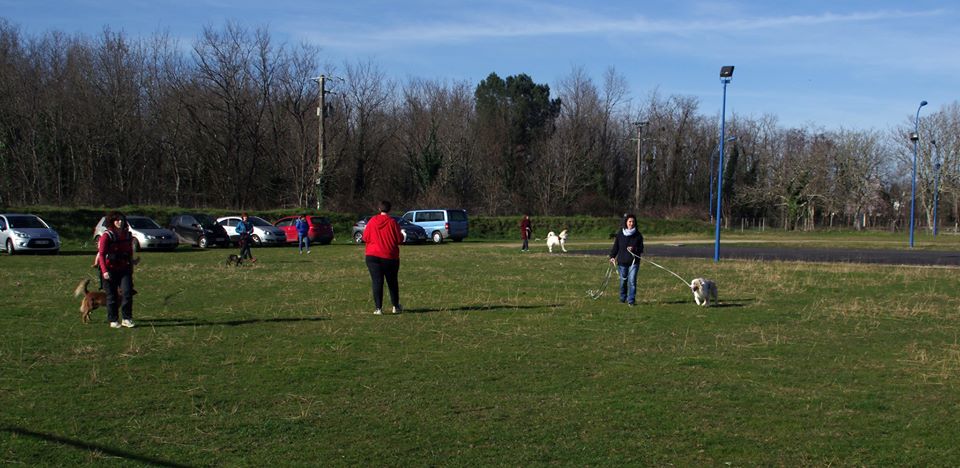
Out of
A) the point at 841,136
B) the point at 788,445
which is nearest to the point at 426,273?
the point at 788,445

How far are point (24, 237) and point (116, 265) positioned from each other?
69.2 feet

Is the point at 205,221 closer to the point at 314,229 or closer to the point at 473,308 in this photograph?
the point at 314,229

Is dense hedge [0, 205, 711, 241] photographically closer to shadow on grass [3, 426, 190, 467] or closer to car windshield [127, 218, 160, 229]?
car windshield [127, 218, 160, 229]

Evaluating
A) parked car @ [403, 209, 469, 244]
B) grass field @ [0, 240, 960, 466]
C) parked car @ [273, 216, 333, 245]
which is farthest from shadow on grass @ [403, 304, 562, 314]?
parked car @ [403, 209, 469, 244]

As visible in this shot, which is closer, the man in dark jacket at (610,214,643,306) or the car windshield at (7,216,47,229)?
the man in dark jacket at (610,214,643,306)

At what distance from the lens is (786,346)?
35.6 ft

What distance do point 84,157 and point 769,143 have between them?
73.5 metres

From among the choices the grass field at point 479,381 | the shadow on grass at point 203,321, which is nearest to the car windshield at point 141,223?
the grass field at point 479,381

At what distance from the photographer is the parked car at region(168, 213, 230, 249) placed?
36.5 meters

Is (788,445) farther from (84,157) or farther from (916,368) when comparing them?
(84,157)

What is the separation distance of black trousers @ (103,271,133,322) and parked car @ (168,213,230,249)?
83.2ft

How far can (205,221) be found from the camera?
127ft

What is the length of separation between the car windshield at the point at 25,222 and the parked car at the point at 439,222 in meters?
18.0

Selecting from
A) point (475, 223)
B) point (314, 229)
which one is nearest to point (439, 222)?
point (314, 229)
